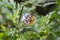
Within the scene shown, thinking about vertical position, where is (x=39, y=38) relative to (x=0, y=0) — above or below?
below

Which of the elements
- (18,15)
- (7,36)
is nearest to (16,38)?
(7,36)

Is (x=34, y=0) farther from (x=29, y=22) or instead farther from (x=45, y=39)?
(x=45, y=39)

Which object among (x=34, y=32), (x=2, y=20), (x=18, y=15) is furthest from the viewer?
(x=2, y=20)

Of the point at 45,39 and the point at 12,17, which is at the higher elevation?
the point at 12,17

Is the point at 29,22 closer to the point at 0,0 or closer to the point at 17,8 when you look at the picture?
the point at 17,8

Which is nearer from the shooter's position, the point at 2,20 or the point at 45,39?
the point at 45,39

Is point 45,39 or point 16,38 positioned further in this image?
point 45,39

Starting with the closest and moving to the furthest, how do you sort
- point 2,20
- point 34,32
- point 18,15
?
point 34,32 < point 18,15 < point 2,20

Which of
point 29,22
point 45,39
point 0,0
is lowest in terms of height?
point 45,39

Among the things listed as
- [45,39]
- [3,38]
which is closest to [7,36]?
[3,38]
